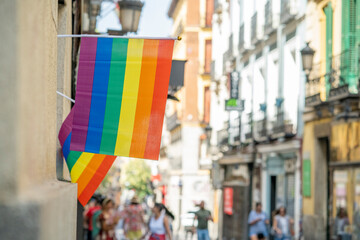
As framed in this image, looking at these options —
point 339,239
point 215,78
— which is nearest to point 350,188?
point 339,239

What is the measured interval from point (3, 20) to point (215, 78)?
39953mm

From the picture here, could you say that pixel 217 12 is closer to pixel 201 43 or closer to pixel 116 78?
pixel 201 43

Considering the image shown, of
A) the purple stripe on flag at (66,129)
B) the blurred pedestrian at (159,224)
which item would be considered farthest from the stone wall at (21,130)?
the blurred pedestrian at (159,224)

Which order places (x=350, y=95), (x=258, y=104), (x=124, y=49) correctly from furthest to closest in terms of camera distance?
(x=258, y=104)
(x=350, y=95)
(x=124, y=49)

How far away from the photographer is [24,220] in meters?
3.32

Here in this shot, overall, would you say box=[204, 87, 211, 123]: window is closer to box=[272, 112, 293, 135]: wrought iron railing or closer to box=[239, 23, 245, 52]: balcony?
box=[239, 23, 245, 52]: balcony

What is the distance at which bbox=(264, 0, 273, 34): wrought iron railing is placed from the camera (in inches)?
1204

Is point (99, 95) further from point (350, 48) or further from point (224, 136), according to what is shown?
point (224, 136)

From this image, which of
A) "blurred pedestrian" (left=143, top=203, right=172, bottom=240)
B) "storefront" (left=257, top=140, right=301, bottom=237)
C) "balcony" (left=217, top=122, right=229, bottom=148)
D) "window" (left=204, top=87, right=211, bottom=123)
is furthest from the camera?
"window" (left=204, top=87, right=211, bottom=123)

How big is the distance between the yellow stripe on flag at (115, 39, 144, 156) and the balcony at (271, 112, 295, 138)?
20700 mm

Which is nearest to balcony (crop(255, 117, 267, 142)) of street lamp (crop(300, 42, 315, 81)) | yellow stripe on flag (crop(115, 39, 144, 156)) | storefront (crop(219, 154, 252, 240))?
storefront (crop(219, 154, 252, 240))

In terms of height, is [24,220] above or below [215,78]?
below

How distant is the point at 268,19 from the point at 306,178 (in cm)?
754

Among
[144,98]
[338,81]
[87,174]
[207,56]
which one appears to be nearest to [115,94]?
[144,98]
